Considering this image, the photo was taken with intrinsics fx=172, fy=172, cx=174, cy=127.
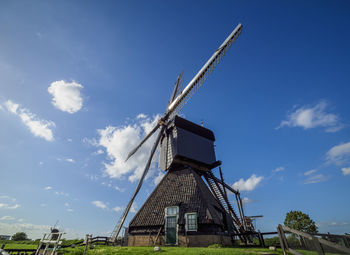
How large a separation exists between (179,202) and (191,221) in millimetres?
1974

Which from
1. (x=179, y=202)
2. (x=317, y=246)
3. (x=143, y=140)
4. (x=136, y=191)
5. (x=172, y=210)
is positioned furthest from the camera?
(x=143, y=140)

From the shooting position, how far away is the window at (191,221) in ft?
45.0

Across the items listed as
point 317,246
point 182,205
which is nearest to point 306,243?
point 317,246

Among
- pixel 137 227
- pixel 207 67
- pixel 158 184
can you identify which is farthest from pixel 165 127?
pixel 137 227

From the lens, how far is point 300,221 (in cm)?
3428

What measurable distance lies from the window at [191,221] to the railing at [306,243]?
8.63m

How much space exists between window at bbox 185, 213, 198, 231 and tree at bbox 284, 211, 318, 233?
3165 centimetres

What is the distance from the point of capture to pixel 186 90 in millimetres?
21125

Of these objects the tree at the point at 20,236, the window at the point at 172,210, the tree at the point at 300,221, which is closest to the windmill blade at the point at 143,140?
the window at the point at 172,210

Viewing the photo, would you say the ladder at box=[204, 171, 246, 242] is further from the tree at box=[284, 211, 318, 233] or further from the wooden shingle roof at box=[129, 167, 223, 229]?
the tree at box=[284, 211, 318, 233]

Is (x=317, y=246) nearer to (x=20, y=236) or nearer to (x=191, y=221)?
(x=191, y=221)

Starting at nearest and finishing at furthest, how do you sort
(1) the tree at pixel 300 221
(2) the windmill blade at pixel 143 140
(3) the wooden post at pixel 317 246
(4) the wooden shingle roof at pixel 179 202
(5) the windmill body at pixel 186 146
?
1. (3) the wooden post at pixel 317 246
2. (4) the wooden shingle roof at pixel 179 202
3. (5) the windmill body at pixel 186 146
4. (2) the windmill blade at pixel 143 140
5. (1) the tree at pixel 300 221

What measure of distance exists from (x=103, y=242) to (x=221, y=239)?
1235cm

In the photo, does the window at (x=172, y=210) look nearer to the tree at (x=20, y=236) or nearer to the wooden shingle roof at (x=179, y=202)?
the wooden shingle roof at (x=179, y=202)
